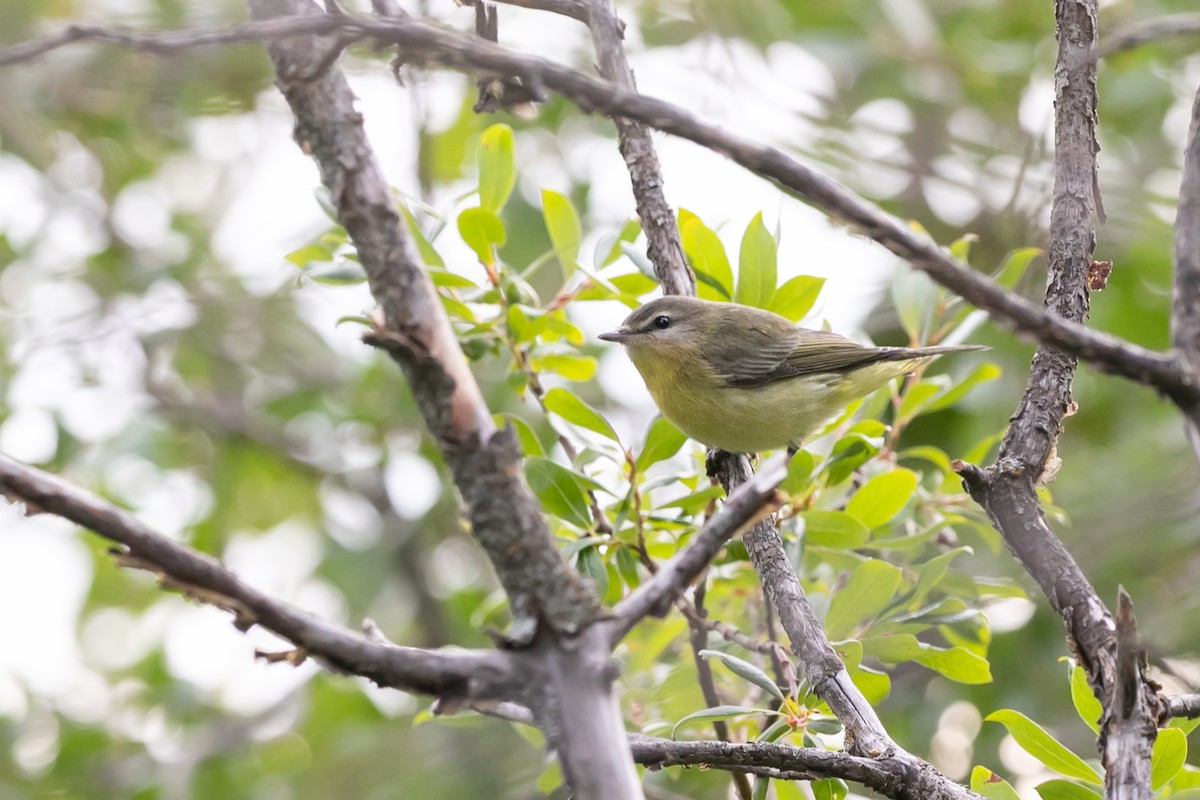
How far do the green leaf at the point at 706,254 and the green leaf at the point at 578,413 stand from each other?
55 centimetres

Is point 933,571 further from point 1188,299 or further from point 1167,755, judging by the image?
point 1188,299

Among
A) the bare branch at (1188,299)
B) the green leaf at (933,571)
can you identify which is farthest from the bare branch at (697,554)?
the green leaf at (933,571)

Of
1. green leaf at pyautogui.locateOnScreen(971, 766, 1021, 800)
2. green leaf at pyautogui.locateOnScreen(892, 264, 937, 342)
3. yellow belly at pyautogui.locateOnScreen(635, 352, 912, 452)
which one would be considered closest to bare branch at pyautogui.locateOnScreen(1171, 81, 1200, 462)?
green leaf at pyautogui.locateOnScreen(971, 766, 1021, 800)

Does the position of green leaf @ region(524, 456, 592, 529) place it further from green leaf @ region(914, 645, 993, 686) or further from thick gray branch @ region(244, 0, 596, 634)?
thick gray branch @ region(244, 0, 596, 634)

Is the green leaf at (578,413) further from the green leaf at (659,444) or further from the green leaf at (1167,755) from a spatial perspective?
the green leaf at (1167,755)

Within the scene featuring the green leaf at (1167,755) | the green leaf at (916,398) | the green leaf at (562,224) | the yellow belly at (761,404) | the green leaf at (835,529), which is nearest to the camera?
the green leaf at (1167,755)

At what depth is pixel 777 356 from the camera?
4.70m

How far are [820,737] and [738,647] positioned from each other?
0.54m

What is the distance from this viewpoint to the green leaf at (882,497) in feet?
9.80

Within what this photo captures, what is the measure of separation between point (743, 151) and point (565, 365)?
1852 mm

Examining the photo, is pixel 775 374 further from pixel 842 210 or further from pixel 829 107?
pixel 842 210

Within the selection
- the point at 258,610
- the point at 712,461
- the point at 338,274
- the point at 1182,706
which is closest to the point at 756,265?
the point at 712,461

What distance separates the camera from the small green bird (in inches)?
168

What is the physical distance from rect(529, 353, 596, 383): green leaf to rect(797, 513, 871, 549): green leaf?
769 mm
